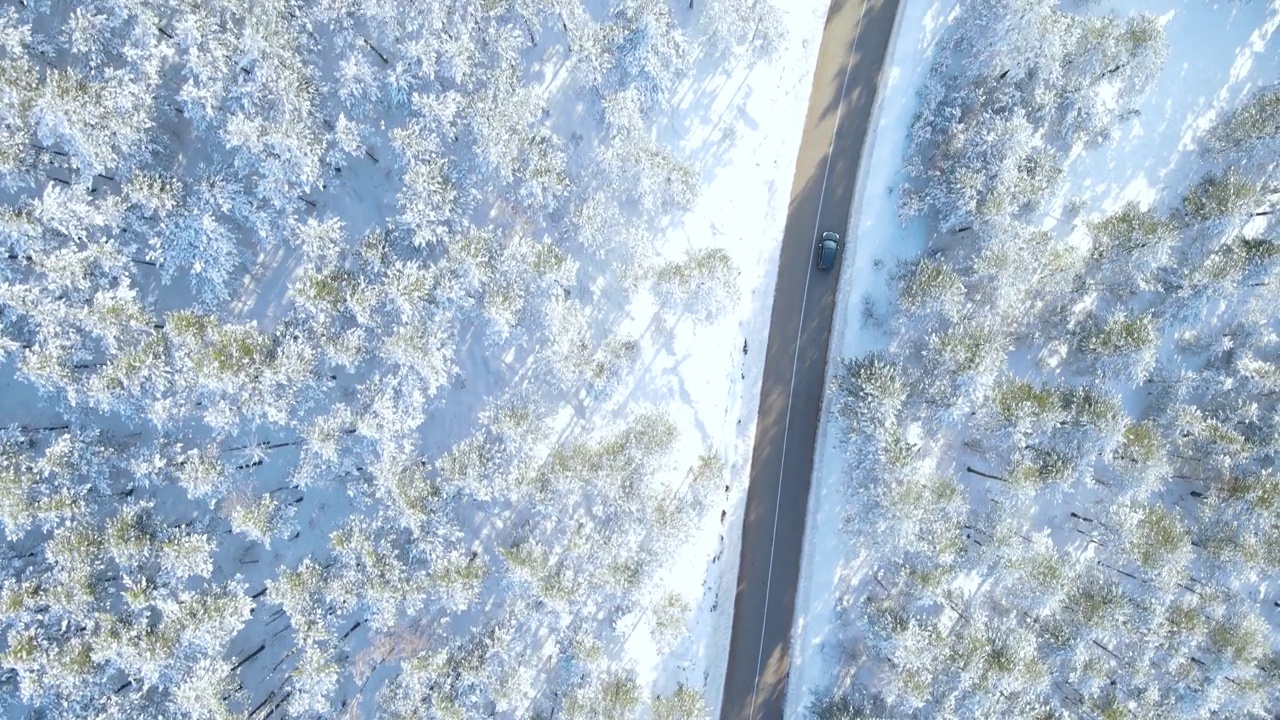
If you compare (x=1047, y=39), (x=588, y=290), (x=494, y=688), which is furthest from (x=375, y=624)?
(x=1047, y=39)

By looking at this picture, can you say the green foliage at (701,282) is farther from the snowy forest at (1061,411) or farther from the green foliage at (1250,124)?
the green foliage at (1250,124)

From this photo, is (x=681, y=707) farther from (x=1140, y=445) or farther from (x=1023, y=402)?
(x=1140, y=445)

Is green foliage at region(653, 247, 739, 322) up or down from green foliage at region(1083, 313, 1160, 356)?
up

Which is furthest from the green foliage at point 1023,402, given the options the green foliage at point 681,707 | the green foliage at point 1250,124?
the green foliage at point 681,707

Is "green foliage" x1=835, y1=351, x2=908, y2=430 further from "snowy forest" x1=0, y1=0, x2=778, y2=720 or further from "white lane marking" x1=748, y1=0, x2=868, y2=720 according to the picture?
"snowy forest" x1=0, y1=0, x2=778, y2=720

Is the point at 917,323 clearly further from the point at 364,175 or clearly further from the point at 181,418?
the point at 181,418

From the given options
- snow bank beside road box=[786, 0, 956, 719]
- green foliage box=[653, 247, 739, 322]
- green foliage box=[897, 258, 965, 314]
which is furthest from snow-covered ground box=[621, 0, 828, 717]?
green foliage box=[897, 258, 965, 314]
